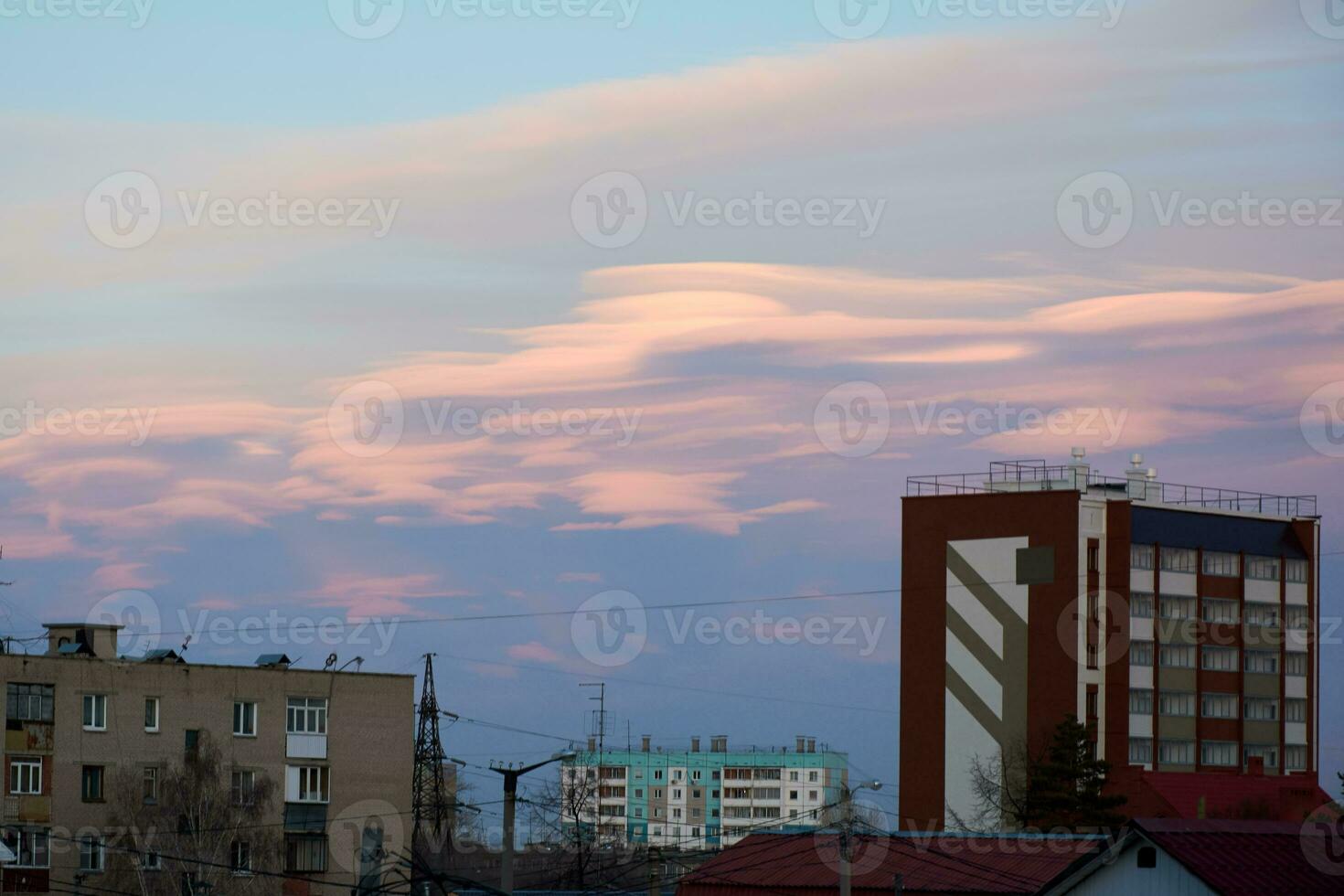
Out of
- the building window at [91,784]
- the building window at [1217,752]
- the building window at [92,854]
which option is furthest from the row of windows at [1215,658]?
the building window at [92,854]

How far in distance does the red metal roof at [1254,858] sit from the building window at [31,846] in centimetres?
3750

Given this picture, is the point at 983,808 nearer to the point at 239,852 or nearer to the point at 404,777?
the point at 404,777

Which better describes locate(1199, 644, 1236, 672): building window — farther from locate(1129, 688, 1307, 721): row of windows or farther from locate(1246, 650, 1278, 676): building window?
locate(1129, 688, 1307, 721): row of windows

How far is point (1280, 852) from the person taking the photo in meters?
49.2

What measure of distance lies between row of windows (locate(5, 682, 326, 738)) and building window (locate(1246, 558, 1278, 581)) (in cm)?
6372

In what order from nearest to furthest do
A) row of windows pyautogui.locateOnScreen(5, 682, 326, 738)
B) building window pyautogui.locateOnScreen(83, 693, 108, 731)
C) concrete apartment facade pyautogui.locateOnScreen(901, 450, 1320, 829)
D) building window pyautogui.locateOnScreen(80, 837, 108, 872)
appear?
building window pyautogui.locateOnScreen(80, 837, 108, 872)
row of windows pyautogui.locateOnScreen(5, 682, 326, 738)
building window pyautogui.locateOnScreen(83, 693, 108, 731)
concrete apartment facade pyautogui.locateOnScreen(901, 450, 1320, 829)

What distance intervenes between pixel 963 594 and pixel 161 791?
55472 mm

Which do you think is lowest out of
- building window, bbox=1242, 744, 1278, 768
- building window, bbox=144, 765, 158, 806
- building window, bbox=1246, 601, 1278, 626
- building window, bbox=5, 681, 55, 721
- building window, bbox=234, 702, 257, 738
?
building window, bbox=1242, 744, 1278, 768

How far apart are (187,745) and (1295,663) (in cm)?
7329

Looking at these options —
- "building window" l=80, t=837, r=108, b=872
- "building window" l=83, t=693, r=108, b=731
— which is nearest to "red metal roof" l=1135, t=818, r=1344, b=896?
"building window" l=80, t=837, r=108, b=872

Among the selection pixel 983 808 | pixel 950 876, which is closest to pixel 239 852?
pixel 950 876

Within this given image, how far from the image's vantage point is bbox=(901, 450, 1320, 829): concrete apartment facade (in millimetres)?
110625

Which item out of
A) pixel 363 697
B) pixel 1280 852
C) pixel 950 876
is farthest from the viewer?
pixel 363 697

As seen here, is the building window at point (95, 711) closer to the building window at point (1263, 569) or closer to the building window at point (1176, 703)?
the building window at point (1176, 703)
